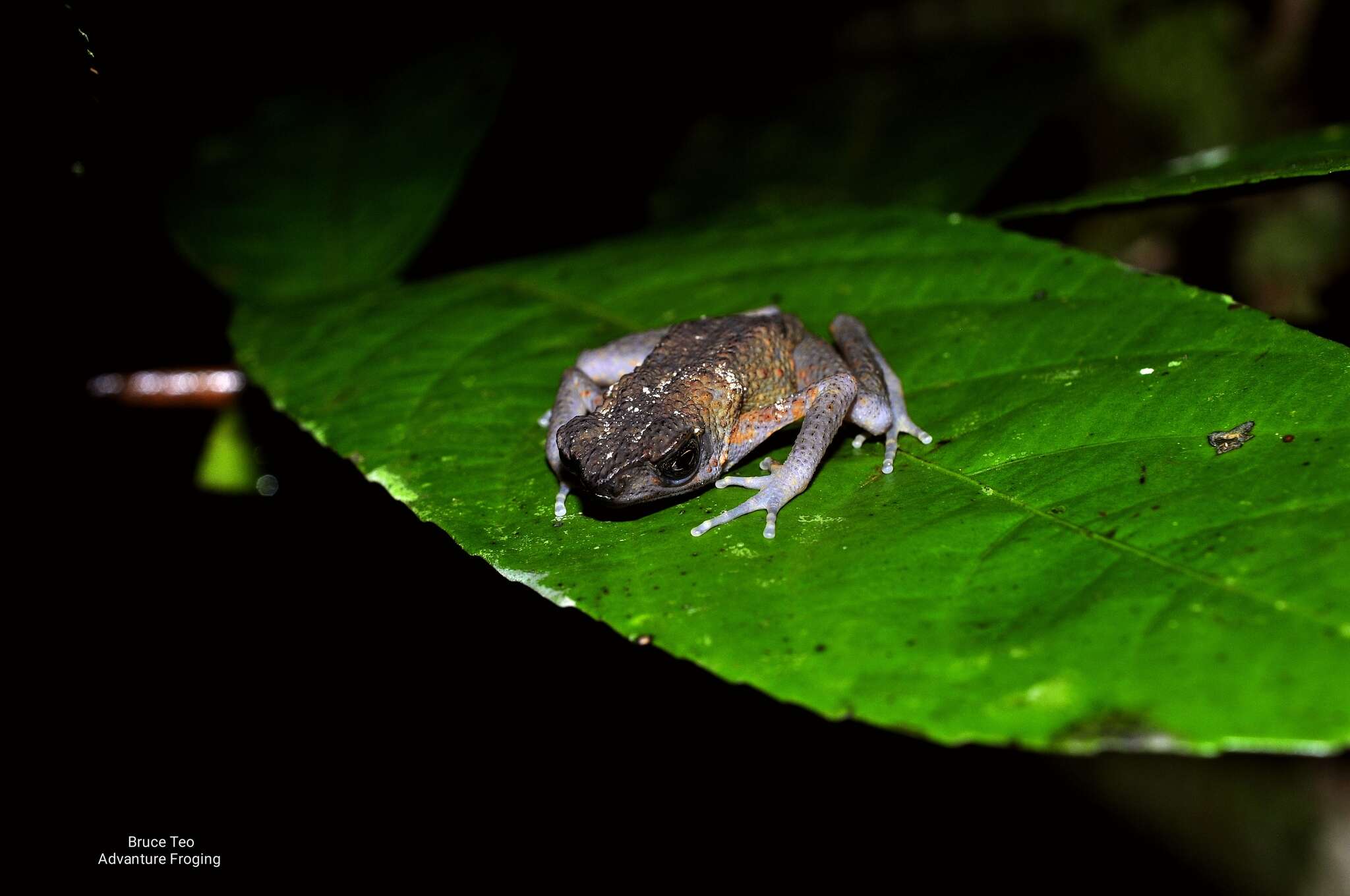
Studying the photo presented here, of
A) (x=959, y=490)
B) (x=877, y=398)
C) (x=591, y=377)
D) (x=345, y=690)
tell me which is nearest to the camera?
(x=959, y=490)

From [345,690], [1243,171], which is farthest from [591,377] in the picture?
[1243,171]

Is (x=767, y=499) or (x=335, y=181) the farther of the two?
(x=335, y=181)

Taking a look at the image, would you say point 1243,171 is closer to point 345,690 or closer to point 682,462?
point 682,462

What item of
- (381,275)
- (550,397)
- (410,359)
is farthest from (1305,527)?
(381,275)

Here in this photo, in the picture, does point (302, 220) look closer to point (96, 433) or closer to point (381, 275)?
point (381, 275)

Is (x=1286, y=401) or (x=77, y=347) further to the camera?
(x=77, y=347)

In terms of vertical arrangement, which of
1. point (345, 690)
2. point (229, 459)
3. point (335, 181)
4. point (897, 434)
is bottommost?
point (345, 690)

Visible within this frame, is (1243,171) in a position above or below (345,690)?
above

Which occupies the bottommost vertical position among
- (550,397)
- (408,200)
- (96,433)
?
(96,433)
